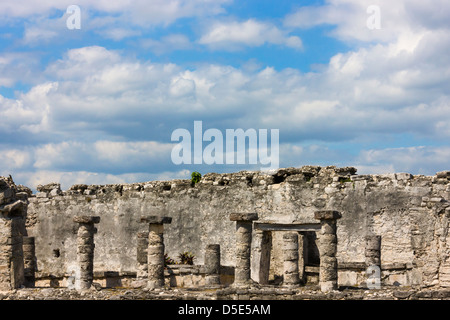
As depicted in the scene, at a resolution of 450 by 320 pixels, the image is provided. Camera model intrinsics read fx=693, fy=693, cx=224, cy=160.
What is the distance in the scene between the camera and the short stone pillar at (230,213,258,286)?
2061 centimetres

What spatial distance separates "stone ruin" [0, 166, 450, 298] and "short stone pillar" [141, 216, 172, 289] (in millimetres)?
31

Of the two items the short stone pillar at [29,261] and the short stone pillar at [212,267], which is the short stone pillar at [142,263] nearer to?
the short stone pillar at [212,267]

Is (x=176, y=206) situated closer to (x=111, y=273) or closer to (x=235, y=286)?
(x=111, y=273)

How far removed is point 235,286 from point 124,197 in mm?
9742

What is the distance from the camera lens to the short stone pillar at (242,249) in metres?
20.6

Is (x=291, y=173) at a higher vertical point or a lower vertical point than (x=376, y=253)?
higher

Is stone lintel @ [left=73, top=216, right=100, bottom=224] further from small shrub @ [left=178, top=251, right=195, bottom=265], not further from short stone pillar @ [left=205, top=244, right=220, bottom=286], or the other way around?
small shrub @ [left=178, top=251, right=195, bottom=265]

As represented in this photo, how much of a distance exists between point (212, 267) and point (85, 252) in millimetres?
4194

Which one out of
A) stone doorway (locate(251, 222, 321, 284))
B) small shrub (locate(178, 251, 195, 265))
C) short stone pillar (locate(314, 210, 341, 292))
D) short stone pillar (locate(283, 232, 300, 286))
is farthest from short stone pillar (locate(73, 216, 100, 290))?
short stone pillar (locate(314, 210, 341, 292))

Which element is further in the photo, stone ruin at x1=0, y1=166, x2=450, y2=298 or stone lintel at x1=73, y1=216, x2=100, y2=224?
stone lintel at x1=73, y1=216, x2=100, y2=224

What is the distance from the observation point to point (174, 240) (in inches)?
1078

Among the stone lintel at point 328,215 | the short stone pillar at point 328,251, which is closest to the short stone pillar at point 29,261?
the short stone pillar at point 328,251

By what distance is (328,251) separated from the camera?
19.6 meters
